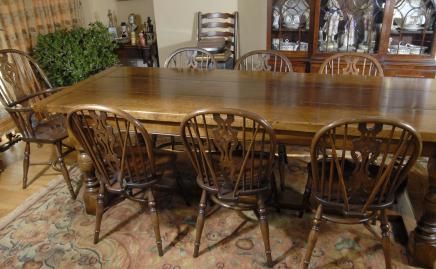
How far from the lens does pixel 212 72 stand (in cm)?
241

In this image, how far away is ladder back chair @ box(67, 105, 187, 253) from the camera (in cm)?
155

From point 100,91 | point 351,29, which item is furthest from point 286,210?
point 351,29

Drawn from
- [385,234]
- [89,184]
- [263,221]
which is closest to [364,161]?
[385,234]

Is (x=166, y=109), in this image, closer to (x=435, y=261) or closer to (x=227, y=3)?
(x=435, y=261)

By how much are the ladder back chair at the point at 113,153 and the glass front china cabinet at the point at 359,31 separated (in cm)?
189

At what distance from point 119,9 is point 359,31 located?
2.88 metres

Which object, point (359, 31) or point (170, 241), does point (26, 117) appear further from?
point (359, 31)

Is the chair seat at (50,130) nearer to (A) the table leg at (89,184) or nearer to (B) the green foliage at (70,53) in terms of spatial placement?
Answer: (A) the table leg at (89,184)

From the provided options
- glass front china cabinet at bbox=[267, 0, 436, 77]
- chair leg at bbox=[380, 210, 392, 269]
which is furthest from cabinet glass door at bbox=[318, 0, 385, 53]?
chair leg at bbox=[380, 210, 392, 269]

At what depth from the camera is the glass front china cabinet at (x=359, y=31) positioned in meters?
2.90

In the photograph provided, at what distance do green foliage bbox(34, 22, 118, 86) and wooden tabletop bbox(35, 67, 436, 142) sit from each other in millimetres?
997

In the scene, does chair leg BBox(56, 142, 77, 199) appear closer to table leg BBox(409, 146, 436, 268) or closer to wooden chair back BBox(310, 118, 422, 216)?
wooden chair back BBox(310, 118, 422, 216)

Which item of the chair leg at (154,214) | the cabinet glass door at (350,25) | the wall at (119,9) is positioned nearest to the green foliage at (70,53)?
the wall at (119,9)

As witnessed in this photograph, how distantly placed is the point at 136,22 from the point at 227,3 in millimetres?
1318
